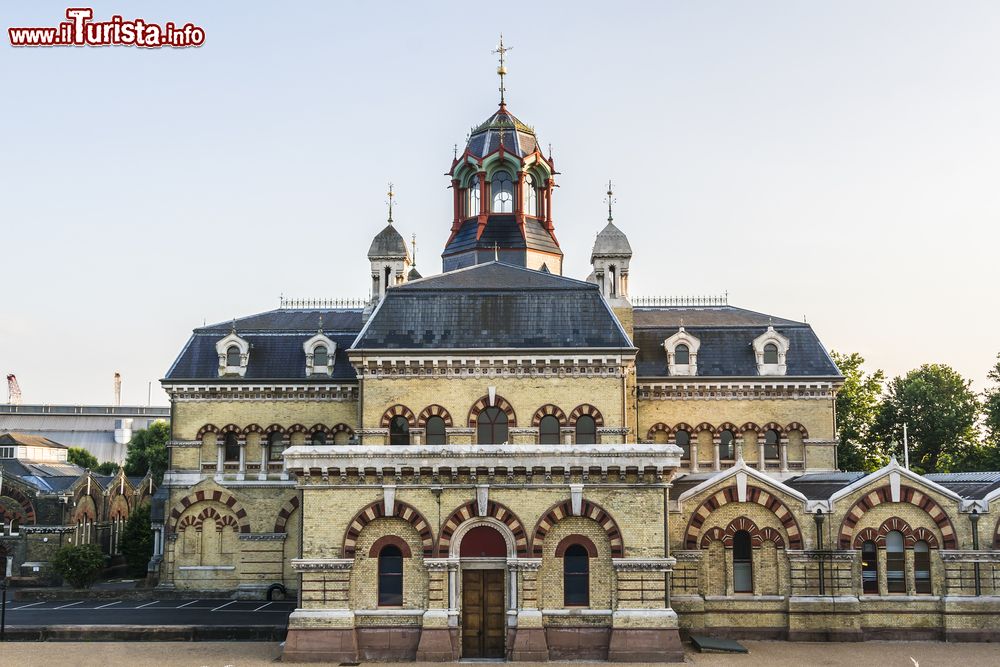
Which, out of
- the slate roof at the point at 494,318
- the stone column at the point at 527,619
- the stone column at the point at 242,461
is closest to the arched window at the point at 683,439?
the slate roof at the point at 494,318

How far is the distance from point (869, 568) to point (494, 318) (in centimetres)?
1669

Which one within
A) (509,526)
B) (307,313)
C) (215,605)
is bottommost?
(215,605)

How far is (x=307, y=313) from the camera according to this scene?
52750 mm

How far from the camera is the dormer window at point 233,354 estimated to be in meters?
46.4

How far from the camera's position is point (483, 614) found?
29812 mm

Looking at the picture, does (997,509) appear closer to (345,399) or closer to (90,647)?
(345,399)

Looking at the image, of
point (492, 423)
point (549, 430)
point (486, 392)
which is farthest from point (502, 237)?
point (549, 430)

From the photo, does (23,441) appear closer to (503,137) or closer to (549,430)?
(503,137)

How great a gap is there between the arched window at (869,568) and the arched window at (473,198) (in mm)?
27100

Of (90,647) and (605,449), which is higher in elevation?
(605,449)

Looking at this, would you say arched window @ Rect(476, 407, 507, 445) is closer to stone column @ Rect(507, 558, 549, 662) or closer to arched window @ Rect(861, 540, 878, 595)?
stone column @ Rect(507, 558, 549, 662)

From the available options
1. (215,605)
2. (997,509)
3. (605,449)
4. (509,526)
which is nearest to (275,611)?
(215,605)

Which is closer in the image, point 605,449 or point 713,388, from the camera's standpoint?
point 605,449

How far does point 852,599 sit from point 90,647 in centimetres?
2514
